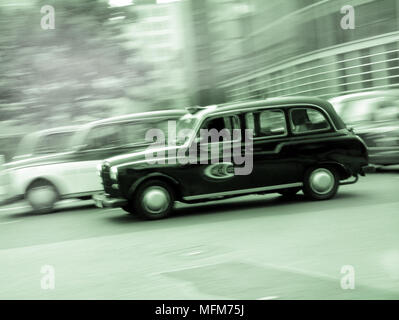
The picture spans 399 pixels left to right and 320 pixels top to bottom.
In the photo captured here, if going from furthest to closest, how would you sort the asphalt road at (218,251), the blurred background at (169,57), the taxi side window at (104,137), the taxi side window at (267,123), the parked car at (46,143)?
the blurred background at (169,57)
the parked car at (46,143)
the taxi side window at (104,137)
the taxi side window at (267,123)
the asphalt road at (218,251)

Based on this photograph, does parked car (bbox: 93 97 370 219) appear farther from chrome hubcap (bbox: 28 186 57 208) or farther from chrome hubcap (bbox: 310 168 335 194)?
chrome hubcap (bbox: 28 186 57 208)

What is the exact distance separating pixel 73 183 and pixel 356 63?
21.0 meters

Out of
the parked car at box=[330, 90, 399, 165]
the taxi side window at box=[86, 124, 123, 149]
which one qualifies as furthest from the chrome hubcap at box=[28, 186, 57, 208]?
the parked car at box=[330, 90, 399, 165]

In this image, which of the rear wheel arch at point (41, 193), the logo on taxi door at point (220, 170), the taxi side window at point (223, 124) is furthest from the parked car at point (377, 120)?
the rear wheel arch at point (41, 193)

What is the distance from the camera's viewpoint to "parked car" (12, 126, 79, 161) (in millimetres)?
12664

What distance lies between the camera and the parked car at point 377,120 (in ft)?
43.1

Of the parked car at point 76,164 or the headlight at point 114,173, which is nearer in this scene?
the headlight at point 114,173

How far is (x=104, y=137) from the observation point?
12398 millimetres

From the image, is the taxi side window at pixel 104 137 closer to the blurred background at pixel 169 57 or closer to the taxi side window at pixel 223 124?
the taxi side window at pixel 223 124

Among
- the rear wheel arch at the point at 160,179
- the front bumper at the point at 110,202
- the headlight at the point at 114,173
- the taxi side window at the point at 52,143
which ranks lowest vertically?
the front bumper at the point at 110,202

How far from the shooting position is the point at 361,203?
1012 centimetres

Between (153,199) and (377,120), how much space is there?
18.9ft

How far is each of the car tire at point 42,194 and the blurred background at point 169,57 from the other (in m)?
6.51

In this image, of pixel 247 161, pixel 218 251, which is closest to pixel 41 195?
pixel 247 161
